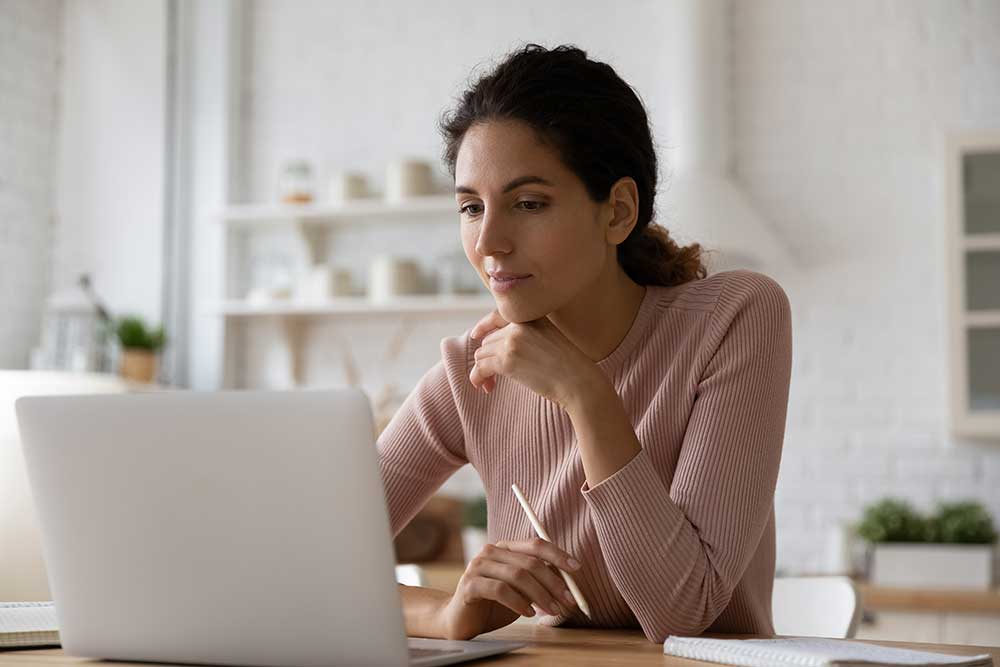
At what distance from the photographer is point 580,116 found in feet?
4.65

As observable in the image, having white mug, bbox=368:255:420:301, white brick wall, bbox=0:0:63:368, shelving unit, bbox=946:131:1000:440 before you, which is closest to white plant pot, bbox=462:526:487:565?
white mug, bbox=368:255:420:301

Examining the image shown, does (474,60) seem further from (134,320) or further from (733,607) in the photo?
(733,607)

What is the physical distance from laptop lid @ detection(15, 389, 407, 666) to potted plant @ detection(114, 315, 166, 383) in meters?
3.35

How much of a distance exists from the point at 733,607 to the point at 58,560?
769 millimetres

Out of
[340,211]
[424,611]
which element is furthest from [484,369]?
[340,211]

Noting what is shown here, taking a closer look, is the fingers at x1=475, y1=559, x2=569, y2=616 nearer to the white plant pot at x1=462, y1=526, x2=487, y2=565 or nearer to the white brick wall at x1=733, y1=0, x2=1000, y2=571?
the white plant pot at x1=462, y1=526, x2=487, y2=565

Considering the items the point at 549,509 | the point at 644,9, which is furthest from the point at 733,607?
the point at 644,9

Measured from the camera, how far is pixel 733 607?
4.53ft

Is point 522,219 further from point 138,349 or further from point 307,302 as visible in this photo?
point 138,349

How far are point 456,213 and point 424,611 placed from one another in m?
2.93

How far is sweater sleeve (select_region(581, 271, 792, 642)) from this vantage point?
1.20 metres

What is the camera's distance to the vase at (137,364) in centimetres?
424

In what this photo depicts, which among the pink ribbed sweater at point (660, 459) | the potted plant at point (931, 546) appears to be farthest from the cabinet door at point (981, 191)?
the pink ribbed sweater at point (660, 459)

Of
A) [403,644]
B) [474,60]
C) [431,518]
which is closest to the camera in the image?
[403,644]
